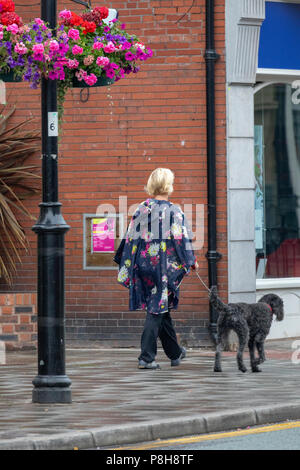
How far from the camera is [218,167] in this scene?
44.1ft

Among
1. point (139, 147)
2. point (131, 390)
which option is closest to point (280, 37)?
point (139, 147)

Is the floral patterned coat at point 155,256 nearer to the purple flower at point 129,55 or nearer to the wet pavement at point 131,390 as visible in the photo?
the wet pavement at point 131,390

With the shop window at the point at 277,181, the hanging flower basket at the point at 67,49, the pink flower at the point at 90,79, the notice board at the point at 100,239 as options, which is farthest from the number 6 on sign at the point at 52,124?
the shop window at the point at 277,181

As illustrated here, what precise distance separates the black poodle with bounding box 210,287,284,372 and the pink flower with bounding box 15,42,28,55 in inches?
129

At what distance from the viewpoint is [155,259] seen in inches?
443

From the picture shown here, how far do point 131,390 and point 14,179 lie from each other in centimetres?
480

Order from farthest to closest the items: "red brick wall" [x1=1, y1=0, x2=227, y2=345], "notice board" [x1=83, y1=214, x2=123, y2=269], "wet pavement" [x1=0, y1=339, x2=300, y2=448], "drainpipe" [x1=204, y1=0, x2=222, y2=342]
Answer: "notice board" [x1=83, y1=214, x2=123, y2=269] < "red brick wall" [x1=1, y1=0, x2=227, y2=345] < "drainpipe" [x1=204, y1=0, x2=222, y2=342] < "wet pavement" [x1=0, y1=339, x2=300, y2=448]

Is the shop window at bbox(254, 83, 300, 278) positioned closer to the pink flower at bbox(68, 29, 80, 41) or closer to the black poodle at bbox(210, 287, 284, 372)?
the black poodle at bbox(210, 287, 284, 372)

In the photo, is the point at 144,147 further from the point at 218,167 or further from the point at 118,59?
the point at 118,59

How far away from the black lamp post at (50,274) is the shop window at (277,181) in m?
5.69

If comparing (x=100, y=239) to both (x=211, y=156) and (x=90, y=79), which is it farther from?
(x=90, y=79)

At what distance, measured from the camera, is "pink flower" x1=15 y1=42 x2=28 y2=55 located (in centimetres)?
878

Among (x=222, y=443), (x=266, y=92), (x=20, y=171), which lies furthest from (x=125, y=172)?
(x=222, y=443)

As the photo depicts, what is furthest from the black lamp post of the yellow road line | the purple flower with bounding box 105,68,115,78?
the yellow road line
